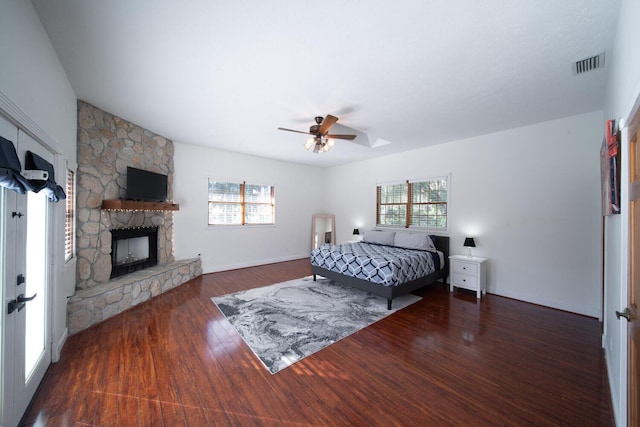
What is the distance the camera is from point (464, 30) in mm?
1962

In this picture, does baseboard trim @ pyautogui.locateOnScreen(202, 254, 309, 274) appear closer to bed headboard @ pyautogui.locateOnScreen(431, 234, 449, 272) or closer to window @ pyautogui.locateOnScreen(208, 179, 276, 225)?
window @ pyautogui.locateOnScreen(208, 179, 276, 225)

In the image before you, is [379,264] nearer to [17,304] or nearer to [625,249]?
[625,249]

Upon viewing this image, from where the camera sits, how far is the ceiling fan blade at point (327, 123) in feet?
10.4

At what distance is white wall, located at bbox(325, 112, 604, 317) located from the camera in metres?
Result: 3.57

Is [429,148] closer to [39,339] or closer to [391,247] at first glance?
[391,247]

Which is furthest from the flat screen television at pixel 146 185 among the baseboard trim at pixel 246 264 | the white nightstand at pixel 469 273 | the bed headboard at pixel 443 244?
the white nightstand at pixel 469 273

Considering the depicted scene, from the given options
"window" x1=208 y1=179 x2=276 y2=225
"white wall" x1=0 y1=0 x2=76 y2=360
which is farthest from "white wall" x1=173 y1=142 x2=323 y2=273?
"white wall" x1=0 y1=0 x2=76 y2=360

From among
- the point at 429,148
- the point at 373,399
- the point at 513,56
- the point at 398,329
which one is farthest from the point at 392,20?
the point at 429,148

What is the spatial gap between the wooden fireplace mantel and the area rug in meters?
2.02

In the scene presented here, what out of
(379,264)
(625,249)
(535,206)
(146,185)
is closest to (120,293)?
(146,185)

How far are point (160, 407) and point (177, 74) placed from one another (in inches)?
123

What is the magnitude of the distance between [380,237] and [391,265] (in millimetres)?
2087

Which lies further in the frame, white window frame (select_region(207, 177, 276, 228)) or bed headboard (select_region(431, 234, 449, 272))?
white window frame (select_region(207, 177, 276, 228))

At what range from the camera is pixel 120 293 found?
3.48 meters
